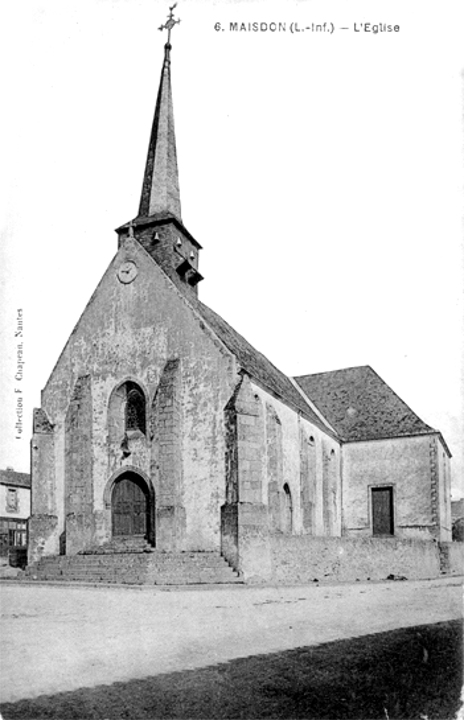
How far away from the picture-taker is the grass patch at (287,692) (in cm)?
629

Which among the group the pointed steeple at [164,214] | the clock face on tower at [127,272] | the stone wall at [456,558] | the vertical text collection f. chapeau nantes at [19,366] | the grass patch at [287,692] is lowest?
the stone wall at [456,558]

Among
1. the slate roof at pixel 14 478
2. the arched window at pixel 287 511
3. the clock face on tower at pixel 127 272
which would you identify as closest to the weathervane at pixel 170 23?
the clock face on tower at pixel 127 272

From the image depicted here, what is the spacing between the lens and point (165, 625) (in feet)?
35.1

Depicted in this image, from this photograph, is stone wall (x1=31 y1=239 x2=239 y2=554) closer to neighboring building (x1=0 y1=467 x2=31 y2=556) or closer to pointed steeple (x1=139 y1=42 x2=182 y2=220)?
pointed steeple (x1=139 y1=42 x2=182 y2=220)

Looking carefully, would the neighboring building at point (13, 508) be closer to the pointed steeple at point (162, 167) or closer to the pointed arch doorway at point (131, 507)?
the pointed arch doorway at point (131, 507)

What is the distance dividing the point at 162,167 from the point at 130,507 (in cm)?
1487

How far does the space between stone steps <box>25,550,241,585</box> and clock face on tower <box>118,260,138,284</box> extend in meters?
10.1

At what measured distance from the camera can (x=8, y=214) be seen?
12.6 m

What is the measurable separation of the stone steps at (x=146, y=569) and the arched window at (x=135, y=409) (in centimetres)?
482

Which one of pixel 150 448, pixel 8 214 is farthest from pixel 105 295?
pixel 8 214

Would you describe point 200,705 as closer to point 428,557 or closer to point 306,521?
point 428,557

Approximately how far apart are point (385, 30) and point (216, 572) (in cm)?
1531

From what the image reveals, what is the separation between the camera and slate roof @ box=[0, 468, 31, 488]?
4974 centimetres

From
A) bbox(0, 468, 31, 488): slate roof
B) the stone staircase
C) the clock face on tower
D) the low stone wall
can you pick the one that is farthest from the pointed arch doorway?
bbox(0, 468, 31, 488): slate roof
